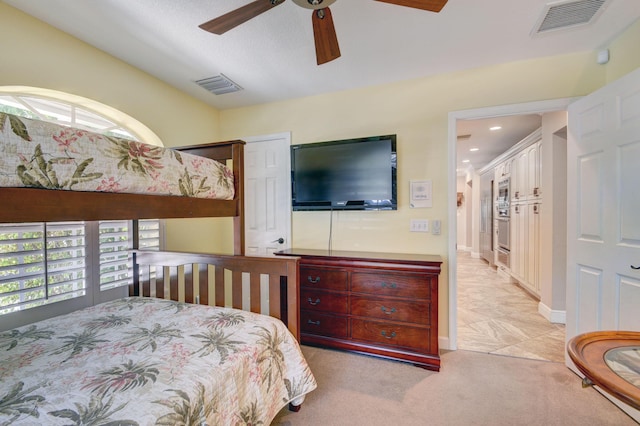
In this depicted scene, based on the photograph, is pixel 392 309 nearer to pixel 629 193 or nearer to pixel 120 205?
pixel 629 193

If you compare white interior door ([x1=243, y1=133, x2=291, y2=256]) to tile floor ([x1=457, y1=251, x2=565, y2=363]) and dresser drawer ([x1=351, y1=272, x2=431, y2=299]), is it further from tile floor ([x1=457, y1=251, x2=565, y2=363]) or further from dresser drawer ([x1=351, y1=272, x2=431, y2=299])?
tile floor ([x1=457, y1=251, x2=565, y2=363])

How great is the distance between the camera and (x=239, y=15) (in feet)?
4.40

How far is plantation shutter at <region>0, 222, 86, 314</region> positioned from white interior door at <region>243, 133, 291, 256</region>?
1.61 meters

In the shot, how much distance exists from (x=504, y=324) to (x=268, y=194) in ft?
10.1

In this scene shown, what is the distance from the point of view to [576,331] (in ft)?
6.75

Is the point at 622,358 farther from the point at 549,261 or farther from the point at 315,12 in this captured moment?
the point at 549,261

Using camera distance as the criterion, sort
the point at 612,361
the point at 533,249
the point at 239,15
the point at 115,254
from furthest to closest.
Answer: the point at 533,249 → the point at 115,254 → the point at 239,15 → the point at 612,361

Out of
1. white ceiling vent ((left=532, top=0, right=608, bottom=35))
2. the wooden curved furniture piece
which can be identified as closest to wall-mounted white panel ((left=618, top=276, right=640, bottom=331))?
the wooden curved furniture piece

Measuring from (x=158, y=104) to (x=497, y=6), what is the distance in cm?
286

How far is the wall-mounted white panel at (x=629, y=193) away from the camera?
5.31 ft

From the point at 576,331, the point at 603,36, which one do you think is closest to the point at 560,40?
the point at 603,36

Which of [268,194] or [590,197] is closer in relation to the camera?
[590,197]

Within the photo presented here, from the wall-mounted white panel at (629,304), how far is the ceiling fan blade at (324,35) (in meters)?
2.30

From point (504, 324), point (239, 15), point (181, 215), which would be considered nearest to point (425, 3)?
point (239, 15)
